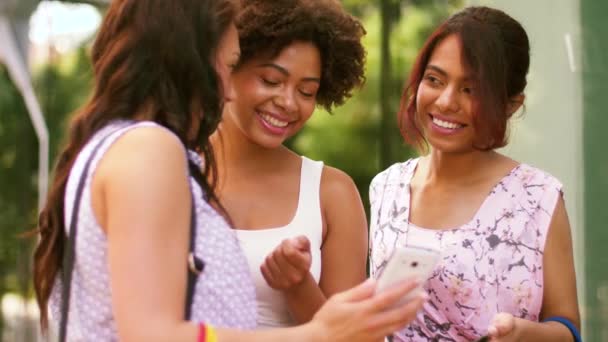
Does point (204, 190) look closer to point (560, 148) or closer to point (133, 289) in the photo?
point (133, 289)

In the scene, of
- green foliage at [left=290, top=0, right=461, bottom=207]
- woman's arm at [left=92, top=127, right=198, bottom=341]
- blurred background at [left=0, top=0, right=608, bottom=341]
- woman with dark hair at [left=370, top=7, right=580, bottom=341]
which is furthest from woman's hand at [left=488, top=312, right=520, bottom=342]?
green foliage at [left=290, top=0, right=461, bottom=207]

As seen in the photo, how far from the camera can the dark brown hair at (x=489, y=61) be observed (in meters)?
2.97

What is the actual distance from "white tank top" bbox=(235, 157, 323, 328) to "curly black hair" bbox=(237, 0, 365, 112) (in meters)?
0.26

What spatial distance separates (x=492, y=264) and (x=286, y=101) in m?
0.70

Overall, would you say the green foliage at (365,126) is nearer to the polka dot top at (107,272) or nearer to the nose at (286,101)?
the nose at (286,101)

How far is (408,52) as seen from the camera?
5414 mm

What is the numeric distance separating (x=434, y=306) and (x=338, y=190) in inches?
16.5

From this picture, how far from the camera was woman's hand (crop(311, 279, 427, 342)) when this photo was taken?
1833 mm

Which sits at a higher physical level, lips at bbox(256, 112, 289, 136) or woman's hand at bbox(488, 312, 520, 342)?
lips at bbox(256, 112, 289, 136)

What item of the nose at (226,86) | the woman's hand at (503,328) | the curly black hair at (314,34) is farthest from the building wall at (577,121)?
the nose at (226,86)

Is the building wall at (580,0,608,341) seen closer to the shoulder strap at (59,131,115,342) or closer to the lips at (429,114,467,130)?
the lips at (429,114,467,130)

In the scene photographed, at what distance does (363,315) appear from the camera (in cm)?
183

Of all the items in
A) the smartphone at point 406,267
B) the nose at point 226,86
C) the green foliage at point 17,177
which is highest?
the nose at point 226,86

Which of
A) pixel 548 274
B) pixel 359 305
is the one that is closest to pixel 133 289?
pixel 359 305
